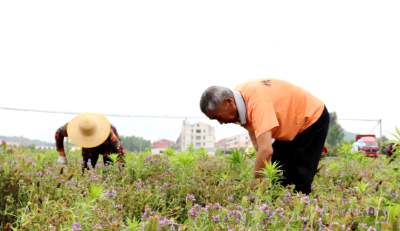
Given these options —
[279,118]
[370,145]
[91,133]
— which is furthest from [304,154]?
[370,145]

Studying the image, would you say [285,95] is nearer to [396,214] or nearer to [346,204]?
[346,204]

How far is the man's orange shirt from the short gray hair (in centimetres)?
23

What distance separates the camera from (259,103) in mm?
3213

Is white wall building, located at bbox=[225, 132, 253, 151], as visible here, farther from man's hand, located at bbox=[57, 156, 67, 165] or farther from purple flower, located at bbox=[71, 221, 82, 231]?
purple flower, located at bbox=[71, 221, 82, 231]

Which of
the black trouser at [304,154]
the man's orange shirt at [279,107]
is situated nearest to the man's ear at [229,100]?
the man's orange shirt at [279,107]

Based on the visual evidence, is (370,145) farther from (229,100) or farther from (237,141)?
(229,100)

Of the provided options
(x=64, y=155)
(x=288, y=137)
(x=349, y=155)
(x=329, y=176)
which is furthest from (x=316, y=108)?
(x=64, y=155)

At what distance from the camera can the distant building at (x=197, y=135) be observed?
13179mm

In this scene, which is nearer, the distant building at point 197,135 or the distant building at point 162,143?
the distant building at point 162,143

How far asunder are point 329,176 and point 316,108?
47.8 inches

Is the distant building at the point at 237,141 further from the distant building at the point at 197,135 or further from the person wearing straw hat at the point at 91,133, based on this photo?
the person wearing straw hat at the point at 91,133

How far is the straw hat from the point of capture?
16.4 feet

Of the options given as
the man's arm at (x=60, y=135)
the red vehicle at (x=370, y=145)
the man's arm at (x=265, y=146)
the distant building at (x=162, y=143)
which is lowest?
the red vehicle at (x=370, y=145)

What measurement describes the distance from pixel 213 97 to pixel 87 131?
2.41m
